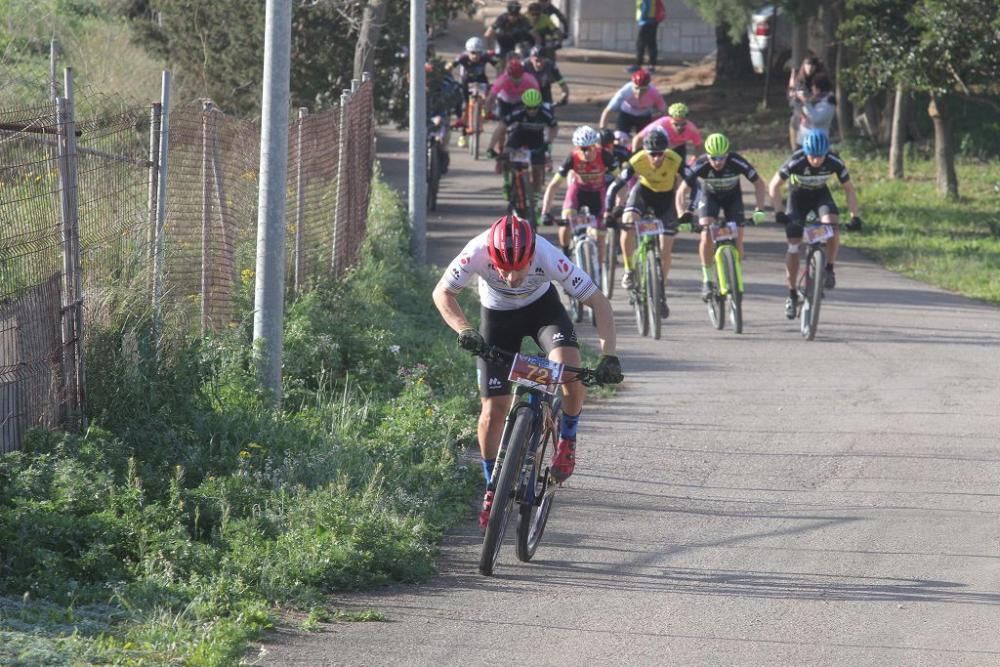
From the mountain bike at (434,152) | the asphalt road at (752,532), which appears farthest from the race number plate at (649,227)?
the mountain bike at (434,152)

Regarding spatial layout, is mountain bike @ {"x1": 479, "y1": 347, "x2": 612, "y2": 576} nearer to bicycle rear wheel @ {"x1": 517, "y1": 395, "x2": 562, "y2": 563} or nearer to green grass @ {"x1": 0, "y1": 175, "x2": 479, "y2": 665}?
bicycle rear wheel @ {"x1": 517, "y1": 395, "x2": 562, "y2": 563}

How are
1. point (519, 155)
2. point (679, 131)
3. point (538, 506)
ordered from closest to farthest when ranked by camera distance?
point (538, 506) → point (679, 131) → point (519, 155)

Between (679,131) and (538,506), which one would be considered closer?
(538,506)

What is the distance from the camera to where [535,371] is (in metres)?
7.58

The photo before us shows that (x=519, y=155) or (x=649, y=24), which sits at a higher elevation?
(x=649, y=24)

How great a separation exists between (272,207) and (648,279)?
579 centimetres

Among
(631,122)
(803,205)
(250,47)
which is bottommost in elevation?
(803,205)

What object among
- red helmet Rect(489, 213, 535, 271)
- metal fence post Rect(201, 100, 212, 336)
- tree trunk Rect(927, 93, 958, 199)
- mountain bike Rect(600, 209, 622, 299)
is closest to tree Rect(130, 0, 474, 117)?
mountain bike Rect(600, 209, 622, 299)

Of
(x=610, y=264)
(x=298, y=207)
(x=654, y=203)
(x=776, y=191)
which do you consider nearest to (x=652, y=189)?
(x=654, y=203)

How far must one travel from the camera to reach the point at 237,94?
22.0m

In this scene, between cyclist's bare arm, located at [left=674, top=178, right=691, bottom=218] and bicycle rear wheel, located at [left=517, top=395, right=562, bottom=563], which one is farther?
cyclist's bare arm, located at [left=674, top=178, right=691, bottom=218]

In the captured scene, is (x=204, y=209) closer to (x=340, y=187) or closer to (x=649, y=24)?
(x=340, y=187)

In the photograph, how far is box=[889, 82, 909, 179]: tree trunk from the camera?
26688 millimetres

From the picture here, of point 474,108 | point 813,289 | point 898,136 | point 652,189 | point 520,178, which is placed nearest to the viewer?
point 813,289
